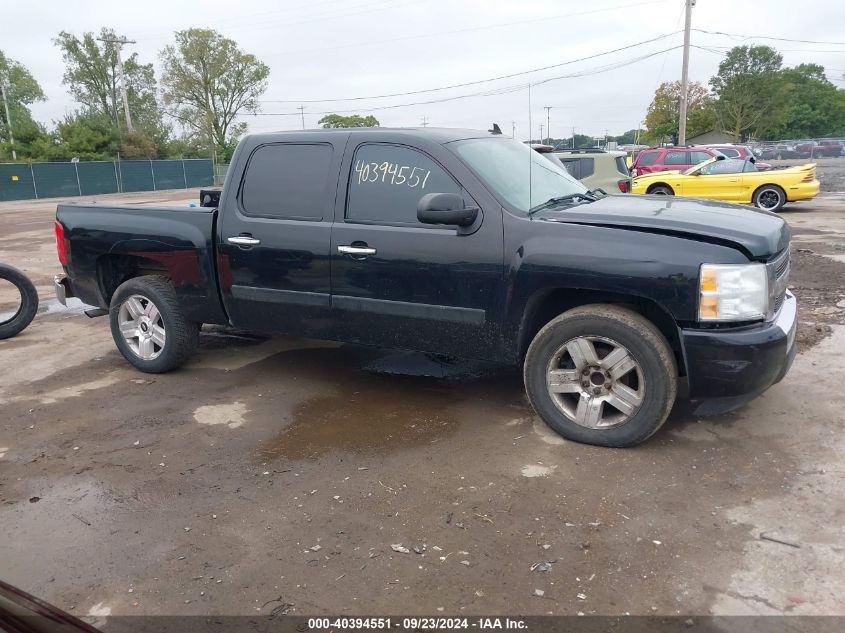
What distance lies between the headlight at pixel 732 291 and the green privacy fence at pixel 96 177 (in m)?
41.1

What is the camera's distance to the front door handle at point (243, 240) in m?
4.86

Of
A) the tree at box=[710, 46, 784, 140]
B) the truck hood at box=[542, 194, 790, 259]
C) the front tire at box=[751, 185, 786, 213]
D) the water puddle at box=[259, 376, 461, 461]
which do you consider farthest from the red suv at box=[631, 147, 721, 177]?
the tree at box=[710, 46, 784, 140]

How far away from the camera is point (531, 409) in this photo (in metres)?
4.64

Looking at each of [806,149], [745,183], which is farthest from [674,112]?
[745,183]

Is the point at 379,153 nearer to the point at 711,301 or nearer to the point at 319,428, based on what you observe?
the point at 319,428

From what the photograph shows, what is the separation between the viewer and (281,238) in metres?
4.77

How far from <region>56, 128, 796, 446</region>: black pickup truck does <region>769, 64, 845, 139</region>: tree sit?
8343 centimetres

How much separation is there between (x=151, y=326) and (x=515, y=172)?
10.3ft

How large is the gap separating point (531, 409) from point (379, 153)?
201 cm

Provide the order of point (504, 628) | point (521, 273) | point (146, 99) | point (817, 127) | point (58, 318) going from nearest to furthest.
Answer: point (504, 628) < point (521, 273) < point (58, 318) < point (146, 99) < point (817, 127)

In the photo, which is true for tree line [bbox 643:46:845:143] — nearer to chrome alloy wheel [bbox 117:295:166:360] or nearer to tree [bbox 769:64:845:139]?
tree [bbox 769:64:845:139]

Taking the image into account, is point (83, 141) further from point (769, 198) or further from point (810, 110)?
point (810, 110)

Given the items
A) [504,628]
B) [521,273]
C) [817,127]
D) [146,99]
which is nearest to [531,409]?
[521,273]

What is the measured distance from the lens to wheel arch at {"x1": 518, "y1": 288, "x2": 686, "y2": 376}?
12.9ft
